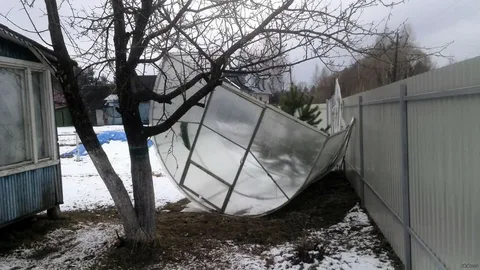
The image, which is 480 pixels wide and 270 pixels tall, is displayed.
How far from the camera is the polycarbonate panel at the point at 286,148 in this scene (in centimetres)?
612

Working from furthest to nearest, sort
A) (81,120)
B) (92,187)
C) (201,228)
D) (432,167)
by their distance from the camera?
(92,187) → (201,228) → (81,120) → (432,167)

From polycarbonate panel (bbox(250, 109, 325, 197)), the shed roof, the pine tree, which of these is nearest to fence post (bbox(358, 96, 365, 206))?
polycarbonate panel (bbox(250, 109, 325, 197))

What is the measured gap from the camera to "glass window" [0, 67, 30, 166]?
5.64m

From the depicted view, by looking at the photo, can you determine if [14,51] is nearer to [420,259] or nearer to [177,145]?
[177,145]

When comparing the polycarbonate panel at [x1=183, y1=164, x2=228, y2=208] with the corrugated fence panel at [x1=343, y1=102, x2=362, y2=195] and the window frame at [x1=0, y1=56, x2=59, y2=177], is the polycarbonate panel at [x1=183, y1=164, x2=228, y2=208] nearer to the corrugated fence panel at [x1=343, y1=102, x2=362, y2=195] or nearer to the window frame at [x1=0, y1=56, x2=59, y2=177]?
the window frame at [x1=0, y1=56, x2=59, y2=177]

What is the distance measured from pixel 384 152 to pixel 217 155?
9.63 feet

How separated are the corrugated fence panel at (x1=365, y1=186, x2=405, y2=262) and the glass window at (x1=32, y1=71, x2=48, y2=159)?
5265 millimetres

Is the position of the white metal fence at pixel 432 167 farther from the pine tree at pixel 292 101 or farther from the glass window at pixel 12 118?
the pine tree at pixel 292 101

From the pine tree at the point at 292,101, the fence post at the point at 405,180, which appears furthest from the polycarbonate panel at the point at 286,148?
the pine tree at the point at 292,101

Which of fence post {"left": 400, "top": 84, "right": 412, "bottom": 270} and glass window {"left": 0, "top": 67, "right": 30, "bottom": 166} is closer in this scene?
fence post {"left": 400, "top": 84, "right": 412, "bottom": 270}

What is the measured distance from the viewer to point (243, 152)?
21.5 feet

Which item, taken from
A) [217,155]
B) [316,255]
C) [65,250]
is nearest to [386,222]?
[316,255]

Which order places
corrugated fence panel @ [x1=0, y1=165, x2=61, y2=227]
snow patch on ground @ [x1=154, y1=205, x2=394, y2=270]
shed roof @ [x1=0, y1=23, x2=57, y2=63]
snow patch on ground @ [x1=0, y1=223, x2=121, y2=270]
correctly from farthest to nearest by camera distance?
corrugated fence panel @ [x1=0, y1=165, x2=61, y2=227]
shed roof @ [x1=0, y1=23, x2=57, y2=63]
snow patch on ground @ [x1=0, y1=223, x2=121, y2=270]
snow patch on ground @ [x1=154, y1=205, x2=394, y2=270]

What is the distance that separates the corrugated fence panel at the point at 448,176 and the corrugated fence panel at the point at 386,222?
0.72 metres
